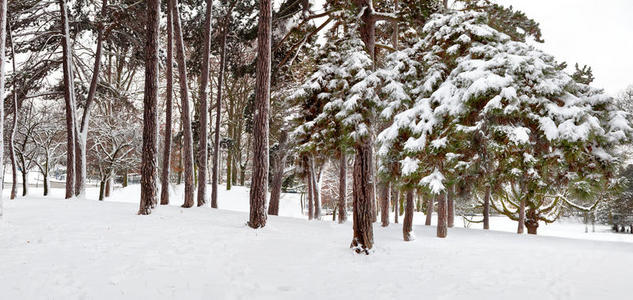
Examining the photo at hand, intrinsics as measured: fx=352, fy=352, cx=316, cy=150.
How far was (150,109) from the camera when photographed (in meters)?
9.52

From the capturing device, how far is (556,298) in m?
4.82

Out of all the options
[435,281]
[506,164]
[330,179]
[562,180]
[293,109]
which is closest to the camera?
[435,281]

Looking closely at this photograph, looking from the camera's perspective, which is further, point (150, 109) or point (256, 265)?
point (150, 109)

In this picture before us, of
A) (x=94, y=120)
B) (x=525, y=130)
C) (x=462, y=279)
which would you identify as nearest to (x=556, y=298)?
(x=462, y=279)

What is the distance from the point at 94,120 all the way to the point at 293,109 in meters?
12.4

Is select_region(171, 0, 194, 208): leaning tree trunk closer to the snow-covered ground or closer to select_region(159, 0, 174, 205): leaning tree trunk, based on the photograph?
select_region(159, 0, 174, 205): leaning tree trunk

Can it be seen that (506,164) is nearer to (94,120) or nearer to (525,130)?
(525,130)

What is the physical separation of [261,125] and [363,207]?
331 cm

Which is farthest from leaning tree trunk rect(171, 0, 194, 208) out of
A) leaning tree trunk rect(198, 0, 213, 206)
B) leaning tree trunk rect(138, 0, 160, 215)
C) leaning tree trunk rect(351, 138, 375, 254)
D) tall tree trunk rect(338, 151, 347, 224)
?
leaning tree trunk rect(351, 138, 375, 254)

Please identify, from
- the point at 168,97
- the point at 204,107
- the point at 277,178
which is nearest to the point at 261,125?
the point at 204,107

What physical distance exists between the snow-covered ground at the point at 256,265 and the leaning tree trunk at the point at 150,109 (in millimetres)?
1158

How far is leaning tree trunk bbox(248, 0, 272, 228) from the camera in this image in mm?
8688

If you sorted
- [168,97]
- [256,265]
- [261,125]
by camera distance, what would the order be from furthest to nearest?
[168,97] → [261,125] → [256,265]

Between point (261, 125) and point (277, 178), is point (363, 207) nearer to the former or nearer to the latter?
point (261, 125)
